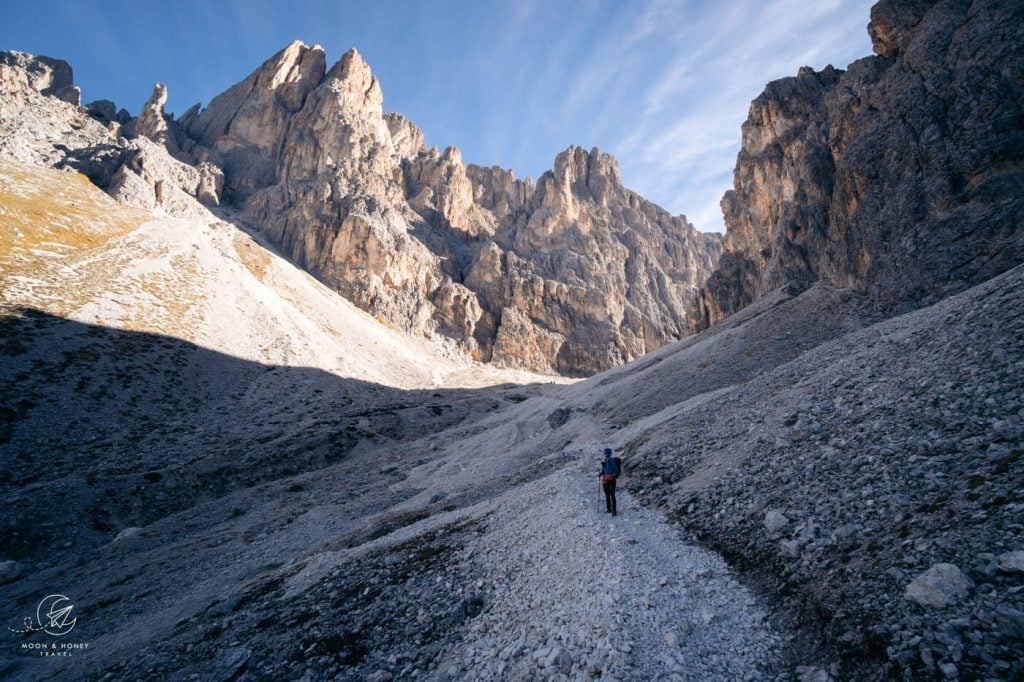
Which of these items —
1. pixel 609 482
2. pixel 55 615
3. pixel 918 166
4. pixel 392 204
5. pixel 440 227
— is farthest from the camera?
pixel 440 227

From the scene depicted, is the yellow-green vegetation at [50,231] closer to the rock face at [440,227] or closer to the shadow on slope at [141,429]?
the shadow on slope at [141,429]

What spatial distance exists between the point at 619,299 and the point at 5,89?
17771 cm

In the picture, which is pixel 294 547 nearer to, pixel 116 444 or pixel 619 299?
pixel 116 444

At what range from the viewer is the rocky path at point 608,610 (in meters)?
7.23

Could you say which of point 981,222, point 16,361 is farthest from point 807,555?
Answer: point 16,361

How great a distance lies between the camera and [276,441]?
118 feet

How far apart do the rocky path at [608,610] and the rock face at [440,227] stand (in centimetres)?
8969

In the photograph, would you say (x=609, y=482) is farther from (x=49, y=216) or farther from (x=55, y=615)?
(x=49, y=216)

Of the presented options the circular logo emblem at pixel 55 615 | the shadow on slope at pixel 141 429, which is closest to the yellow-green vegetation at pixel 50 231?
the shadow on slope at pixel 141 429

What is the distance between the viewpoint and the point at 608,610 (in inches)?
328

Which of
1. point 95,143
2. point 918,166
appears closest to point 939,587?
point 918,166

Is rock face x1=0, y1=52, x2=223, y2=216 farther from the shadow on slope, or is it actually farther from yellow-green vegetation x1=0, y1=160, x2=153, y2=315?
the shadow on slope

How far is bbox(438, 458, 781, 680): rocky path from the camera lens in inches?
285

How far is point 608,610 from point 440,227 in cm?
15669
